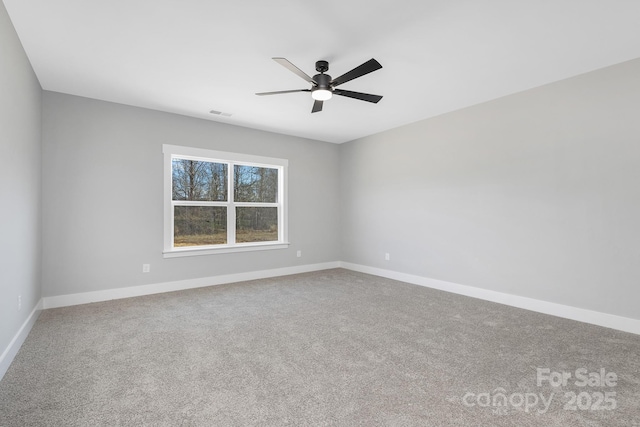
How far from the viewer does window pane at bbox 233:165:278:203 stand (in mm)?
5129

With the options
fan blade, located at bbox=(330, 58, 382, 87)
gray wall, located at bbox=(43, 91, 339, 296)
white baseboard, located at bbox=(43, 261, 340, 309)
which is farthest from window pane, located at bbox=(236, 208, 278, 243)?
fan blade, located at bbox=(330, 58, 382, 87)

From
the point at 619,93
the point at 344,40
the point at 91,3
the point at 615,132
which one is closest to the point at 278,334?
the point at 344,40

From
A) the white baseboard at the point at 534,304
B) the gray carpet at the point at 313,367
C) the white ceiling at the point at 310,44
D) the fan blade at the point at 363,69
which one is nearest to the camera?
the gray carpet at the point at 313,367

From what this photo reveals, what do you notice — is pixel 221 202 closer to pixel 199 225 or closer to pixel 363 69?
pixel 199 225

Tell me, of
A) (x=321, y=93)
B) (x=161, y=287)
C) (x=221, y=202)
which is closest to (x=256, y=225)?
(x=221, y=202)

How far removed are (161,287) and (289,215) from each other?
236 cm

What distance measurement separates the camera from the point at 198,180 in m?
4.71

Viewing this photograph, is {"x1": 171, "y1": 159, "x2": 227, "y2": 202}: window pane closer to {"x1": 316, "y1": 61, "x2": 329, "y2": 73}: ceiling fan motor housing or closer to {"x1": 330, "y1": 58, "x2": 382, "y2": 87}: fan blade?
{"x1": 316, "y1": 61, "x2": 329, "y2": 73}: ceiling fan motor housing

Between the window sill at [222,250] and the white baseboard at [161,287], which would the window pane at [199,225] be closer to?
the window sill at [222,250]

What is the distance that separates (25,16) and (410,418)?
12.5 feet

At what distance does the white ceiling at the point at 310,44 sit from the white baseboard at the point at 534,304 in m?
2.51

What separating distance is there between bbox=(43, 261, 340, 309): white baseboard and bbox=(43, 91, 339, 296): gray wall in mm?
66

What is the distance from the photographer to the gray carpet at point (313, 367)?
168cm

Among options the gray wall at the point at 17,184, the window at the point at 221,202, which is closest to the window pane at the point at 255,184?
the window at the point at 221,202
